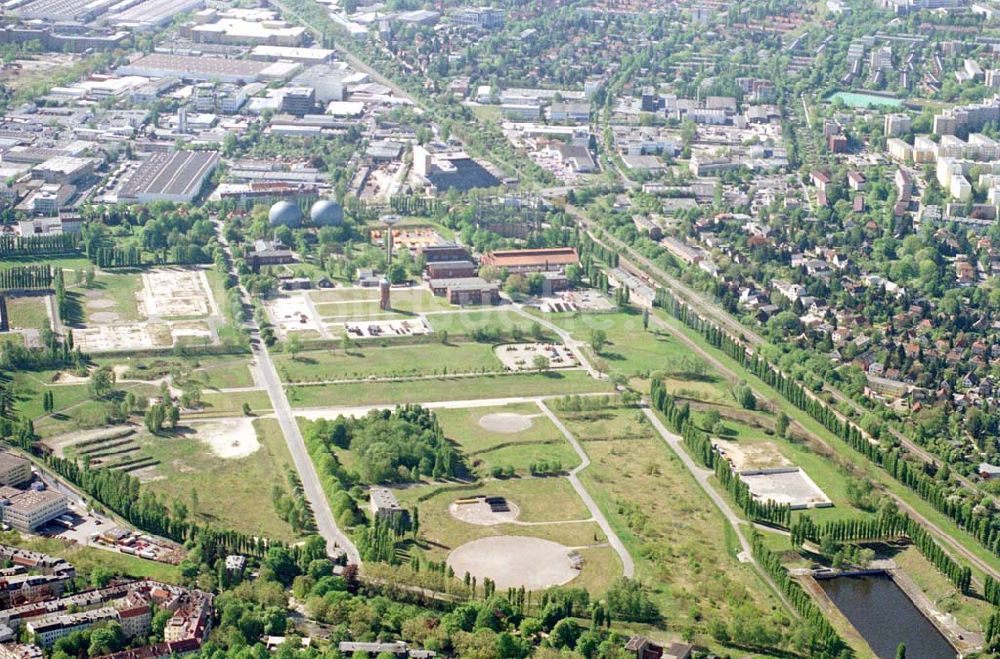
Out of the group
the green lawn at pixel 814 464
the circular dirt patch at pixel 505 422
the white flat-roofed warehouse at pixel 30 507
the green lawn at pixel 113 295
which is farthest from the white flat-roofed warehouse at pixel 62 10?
the white flat-roofed warehouse at pixel 30 507

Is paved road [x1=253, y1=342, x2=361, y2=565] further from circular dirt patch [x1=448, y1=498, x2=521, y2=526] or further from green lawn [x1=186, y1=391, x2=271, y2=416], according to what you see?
circular dirt patch [x1=448, y1=498, x2=521, y2=526]

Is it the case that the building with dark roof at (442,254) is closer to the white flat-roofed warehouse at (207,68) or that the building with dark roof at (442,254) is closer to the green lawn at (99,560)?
the green lawn at (99,560)

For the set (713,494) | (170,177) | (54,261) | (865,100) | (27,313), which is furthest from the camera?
(865,100)

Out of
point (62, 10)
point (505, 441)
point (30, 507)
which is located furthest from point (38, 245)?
point (62, 10)

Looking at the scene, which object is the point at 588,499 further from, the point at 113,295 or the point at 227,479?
the point at 113,295

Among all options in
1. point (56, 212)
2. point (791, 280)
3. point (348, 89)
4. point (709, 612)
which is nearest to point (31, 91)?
point (348, 89)

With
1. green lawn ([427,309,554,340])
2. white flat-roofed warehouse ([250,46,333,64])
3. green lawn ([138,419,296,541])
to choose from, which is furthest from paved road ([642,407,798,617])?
white flat-roofed warehouse ([250,46,333,64])

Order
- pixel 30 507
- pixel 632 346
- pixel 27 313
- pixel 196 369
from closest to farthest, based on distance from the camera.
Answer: pixel 30 507 → pixel 196 369 → pixel 632 346 → pixel 27 313
